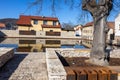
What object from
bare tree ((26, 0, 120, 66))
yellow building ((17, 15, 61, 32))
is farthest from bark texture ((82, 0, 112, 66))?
yellow building ((17, 15, 61, 32))

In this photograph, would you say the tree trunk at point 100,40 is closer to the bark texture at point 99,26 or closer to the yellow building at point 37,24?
the bark texture at point 99,26

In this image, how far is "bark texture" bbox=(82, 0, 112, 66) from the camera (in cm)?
817

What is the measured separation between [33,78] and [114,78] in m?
2.65

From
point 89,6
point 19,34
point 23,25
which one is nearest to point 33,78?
point 89,6

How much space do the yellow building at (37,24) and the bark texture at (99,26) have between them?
43.6 metres

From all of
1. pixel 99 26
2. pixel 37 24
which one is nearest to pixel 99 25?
pixel 99 26

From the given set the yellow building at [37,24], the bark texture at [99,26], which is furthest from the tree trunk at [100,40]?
the yellow building at [37,24]

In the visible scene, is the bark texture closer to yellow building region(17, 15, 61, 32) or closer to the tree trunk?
the tree trunk

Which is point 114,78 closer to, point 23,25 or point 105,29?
point 105,29

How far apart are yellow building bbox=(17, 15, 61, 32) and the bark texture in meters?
43.6

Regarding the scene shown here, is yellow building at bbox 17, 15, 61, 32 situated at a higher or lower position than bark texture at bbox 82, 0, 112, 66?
higher

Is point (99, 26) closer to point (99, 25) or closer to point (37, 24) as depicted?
point (99, 25)

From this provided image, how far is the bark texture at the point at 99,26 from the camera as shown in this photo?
8.17 metres

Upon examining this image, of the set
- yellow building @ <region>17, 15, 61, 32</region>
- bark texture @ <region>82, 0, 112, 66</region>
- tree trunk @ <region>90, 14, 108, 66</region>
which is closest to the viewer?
bark texture @ <region>82, 0, 112, 66</region>
